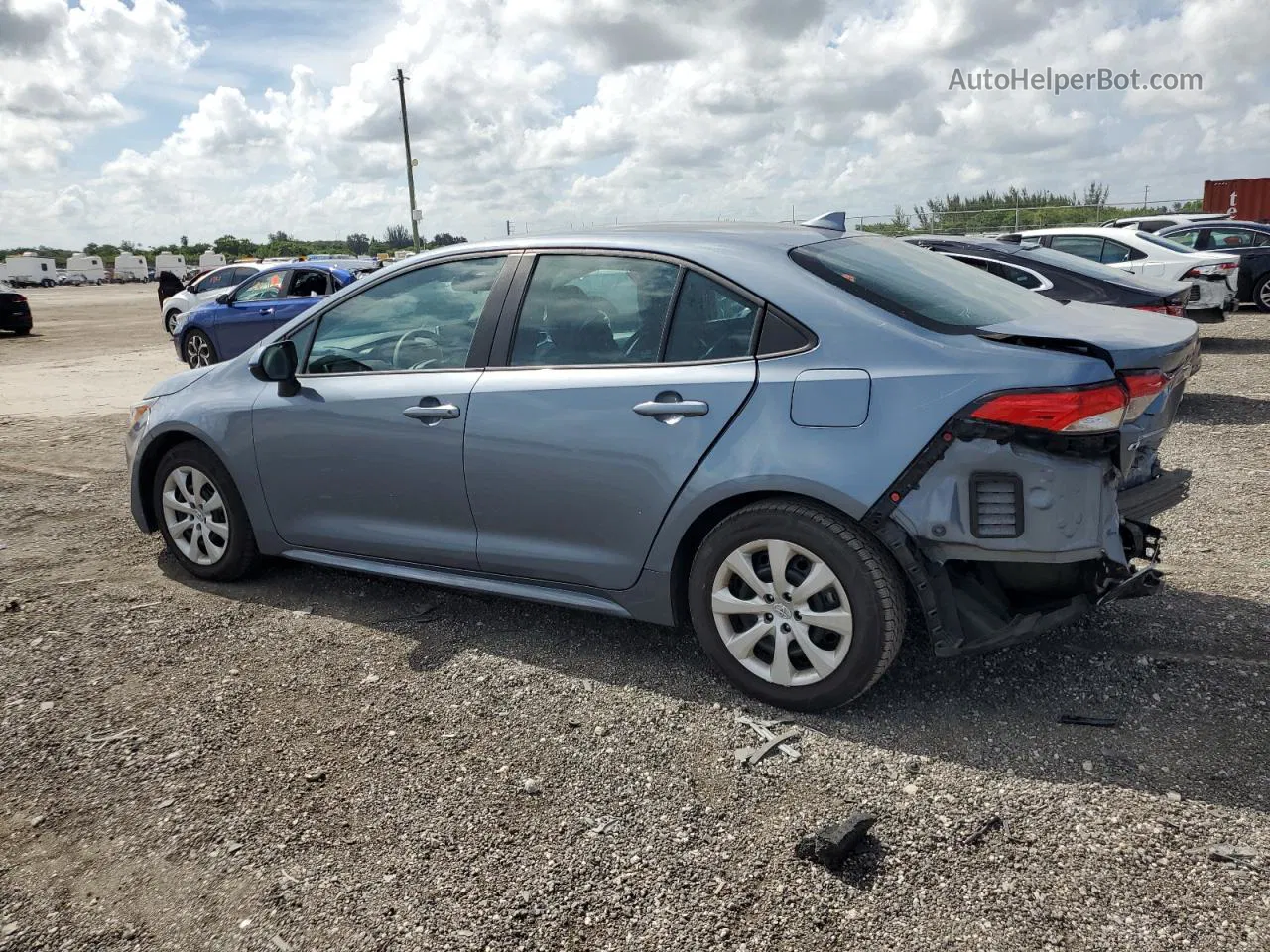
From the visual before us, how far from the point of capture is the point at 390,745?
11.2 ft

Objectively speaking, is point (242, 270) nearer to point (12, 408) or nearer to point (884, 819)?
point (12, 408)

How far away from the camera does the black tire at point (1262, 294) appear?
16281mm

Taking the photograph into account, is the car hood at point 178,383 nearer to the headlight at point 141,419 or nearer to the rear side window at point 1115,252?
the headlight at point 141,419

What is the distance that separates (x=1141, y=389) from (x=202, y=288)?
19916mm

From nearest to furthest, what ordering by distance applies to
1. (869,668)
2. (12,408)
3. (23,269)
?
(869,668)
(12,408)
(23,269)

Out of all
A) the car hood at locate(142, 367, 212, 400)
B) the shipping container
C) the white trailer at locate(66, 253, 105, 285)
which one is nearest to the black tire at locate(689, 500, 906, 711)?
the car hood at locate(142, 367, 212, 400)

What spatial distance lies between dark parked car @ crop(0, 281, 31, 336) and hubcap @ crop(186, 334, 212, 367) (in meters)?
11.7

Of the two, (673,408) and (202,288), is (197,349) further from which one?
(673,408)

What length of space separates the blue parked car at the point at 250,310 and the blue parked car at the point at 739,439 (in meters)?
10.4

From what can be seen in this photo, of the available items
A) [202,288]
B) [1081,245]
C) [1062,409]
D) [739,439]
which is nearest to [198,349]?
[202,288]

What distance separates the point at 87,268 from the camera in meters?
87.4

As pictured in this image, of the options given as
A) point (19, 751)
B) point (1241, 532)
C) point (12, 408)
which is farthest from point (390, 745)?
point (12, 408)

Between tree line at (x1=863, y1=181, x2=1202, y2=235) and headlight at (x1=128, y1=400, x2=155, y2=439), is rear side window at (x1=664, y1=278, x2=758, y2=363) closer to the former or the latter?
headlight at (x1=128, y1=400, x2=155, y2=439)

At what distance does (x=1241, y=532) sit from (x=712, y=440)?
3392 millimetres
